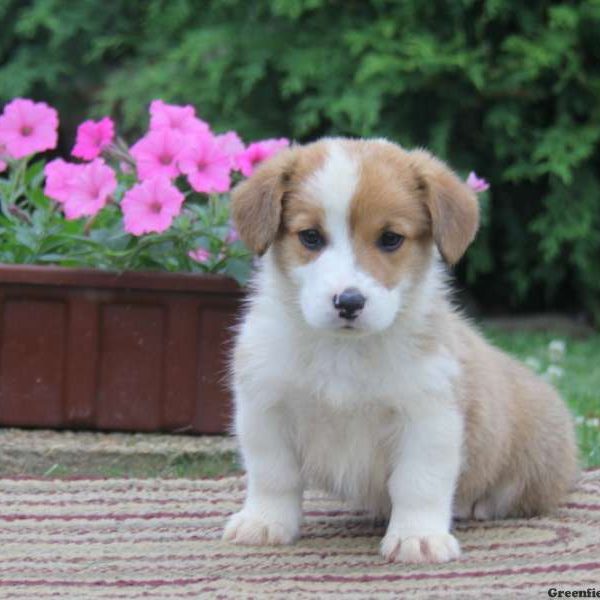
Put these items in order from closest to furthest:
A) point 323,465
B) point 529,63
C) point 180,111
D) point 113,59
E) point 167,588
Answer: point 167,588
point 323,465
point 180,111
point 529,63
point 113,59

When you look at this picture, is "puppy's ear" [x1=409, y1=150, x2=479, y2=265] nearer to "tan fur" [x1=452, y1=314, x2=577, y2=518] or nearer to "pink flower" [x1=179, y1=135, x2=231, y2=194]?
"tan fur" [x1=452, y1=314, x2=577, y2=518]

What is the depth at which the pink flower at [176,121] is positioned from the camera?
521cm

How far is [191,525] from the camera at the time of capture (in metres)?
4.13

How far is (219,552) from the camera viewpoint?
377 centimetres

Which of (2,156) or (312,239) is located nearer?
(312,239)

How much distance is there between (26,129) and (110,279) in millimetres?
752

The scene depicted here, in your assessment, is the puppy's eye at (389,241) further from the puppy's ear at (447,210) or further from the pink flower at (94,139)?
the pink flower at (94,139)

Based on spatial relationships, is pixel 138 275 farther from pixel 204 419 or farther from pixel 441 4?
pixel 441 4

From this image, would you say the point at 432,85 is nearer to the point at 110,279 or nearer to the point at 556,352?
the point at 556,352

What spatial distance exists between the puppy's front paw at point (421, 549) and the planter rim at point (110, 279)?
162cm

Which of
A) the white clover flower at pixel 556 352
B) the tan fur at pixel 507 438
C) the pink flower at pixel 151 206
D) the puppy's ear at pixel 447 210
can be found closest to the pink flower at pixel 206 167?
the pink flower at pixel 151 206

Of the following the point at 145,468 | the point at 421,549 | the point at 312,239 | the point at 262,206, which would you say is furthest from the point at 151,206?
the point at 421,549

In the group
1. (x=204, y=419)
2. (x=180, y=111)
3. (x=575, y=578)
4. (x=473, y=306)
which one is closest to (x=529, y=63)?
(x=473, y=306)

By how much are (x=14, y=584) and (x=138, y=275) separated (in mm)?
1798
